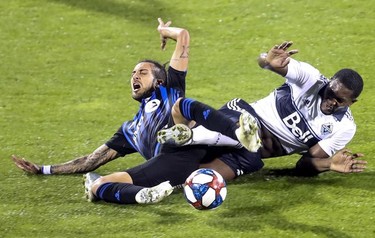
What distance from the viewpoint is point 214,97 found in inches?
460

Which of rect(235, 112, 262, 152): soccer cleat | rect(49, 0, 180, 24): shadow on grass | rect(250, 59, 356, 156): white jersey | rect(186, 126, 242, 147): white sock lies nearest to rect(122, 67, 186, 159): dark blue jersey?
rect(186, 126, 242, 147): white sock

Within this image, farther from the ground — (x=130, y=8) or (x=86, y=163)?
(x=130, y=8)

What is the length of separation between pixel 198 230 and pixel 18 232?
1.47 meters

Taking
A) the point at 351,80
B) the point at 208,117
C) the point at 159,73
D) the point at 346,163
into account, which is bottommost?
the point at 346,163

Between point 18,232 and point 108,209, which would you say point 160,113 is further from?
point 18,232

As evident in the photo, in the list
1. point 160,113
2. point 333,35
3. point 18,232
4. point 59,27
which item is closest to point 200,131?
point 160,113

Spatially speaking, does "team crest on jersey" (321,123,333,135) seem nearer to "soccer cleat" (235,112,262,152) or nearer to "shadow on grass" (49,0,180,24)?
"soccer cleat" (235,112,262,152)

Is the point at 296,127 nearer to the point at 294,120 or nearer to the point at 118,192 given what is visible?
the point at 294,120

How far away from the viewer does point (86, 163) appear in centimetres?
966

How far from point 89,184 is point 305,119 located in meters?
2.00

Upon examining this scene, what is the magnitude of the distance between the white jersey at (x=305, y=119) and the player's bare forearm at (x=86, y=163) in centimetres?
155

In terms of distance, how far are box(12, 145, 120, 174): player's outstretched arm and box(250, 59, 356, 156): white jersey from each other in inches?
62.7

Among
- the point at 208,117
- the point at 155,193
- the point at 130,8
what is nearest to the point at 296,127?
the point at 208,117

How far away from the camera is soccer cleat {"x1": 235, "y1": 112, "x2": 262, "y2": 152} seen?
26.5ft
